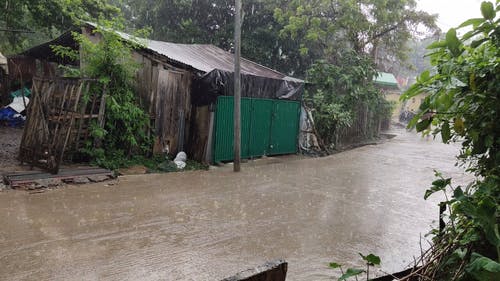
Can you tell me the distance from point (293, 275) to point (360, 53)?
14.8m

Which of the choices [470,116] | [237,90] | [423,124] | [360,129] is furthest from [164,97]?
[360,129]

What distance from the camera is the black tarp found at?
8.90 m

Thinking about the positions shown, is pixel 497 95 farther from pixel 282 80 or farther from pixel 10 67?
pixel 10 67

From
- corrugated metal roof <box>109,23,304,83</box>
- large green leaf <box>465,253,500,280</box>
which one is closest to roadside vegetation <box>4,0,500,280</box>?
large green leaf <box>465,253,500,280</box>

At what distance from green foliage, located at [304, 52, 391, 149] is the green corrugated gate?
144 cm

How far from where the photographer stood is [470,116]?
1688 millimetres

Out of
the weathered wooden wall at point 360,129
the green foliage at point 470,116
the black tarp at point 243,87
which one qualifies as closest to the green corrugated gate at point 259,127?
the black tarp at point 243,87

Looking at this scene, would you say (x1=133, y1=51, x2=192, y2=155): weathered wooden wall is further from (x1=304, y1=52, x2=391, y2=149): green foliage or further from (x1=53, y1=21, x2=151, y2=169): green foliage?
(x1=304, y1=52, x2=391, y2=149): green foliage

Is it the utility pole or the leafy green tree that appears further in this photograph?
the leafy green tree

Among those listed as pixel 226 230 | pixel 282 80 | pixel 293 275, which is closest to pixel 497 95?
pixel 293 275

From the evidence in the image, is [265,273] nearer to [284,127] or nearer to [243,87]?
[243,87]

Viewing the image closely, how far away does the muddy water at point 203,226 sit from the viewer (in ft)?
12.2

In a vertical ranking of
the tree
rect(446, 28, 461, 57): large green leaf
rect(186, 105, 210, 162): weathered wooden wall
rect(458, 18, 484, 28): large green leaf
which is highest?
the tree

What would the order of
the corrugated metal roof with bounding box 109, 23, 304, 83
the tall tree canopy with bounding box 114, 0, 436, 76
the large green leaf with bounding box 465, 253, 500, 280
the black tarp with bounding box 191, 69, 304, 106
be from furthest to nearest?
the tall tree canopy with bounding box 114, 0, 436, 76
the corrugated metal roof with bounding box 109, 23, 304, 83
the black tarp with bounding box 191, 69, 304, 106
the large green leaf with bounding box 465, 253, 500, 280
